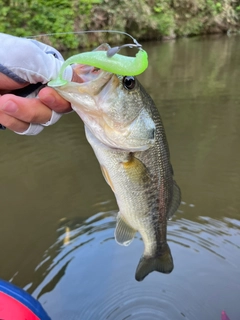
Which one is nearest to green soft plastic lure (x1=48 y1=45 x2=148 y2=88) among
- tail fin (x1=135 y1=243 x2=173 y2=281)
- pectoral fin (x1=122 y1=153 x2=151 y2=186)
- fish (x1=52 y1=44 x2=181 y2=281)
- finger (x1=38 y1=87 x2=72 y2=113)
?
fish (x1=52 y1=44 x2=181 y2=281)

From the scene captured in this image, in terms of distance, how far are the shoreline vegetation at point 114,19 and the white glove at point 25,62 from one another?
1013 cm

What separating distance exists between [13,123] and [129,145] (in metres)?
0.51

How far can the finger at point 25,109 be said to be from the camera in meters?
1.46

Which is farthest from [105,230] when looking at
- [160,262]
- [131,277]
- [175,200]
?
[175,200]

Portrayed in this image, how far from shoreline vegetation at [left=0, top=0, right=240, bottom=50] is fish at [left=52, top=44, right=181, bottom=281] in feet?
33.1

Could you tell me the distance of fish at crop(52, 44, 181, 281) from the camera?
1381 millimetres

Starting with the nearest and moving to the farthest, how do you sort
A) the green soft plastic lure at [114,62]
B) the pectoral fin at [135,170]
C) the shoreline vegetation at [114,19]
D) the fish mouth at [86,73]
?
the green soft plastic lure at [114,62], the fish mouth at [86,73], the pectoral fin at [135,170], the shoreline vegetation at [114,19]

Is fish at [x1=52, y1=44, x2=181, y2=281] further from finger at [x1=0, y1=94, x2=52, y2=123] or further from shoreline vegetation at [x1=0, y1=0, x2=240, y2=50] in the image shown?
shoreline vegetation at [x1=0, y1=0, x2=240, y2=50]

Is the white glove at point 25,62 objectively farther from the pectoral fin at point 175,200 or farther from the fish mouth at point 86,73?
the pectoral fin at point 175,200

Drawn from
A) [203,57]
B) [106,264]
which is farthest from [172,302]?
[203,57]

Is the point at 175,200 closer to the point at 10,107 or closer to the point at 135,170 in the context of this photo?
the point at 135,170

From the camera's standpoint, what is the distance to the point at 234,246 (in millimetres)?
2998

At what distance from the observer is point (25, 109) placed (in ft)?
4.91

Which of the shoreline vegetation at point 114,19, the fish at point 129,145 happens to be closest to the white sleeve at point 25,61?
the fish at point 129,145
